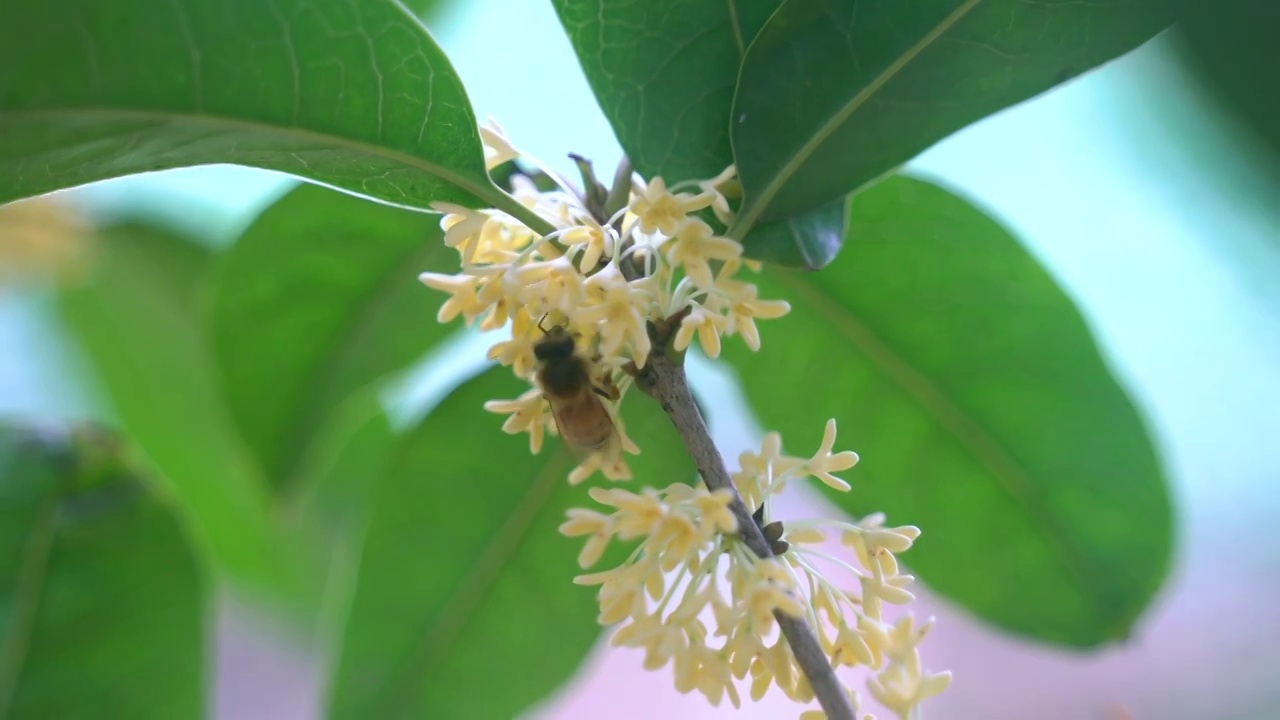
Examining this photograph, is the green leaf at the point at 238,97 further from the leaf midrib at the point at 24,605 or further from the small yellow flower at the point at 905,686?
the leaf midrib at the point at 24,605

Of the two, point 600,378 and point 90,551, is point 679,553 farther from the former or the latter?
point 90,551

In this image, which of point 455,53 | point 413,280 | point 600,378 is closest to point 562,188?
point 600,378

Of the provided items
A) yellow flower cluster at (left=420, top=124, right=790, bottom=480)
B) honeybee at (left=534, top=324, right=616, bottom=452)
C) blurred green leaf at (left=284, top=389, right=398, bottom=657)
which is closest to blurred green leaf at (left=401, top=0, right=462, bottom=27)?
blurred green leaf at (left=284, top=389, right=398, bottom=657)

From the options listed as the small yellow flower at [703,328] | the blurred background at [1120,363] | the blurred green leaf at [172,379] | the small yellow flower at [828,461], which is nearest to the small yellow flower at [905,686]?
the small yellow flower at [828,461]

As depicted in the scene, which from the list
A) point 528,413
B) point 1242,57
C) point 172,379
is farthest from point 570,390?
point 172,379

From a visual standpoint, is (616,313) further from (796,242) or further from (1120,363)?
(1120,363)

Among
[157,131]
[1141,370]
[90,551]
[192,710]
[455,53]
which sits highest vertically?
[455,53]
